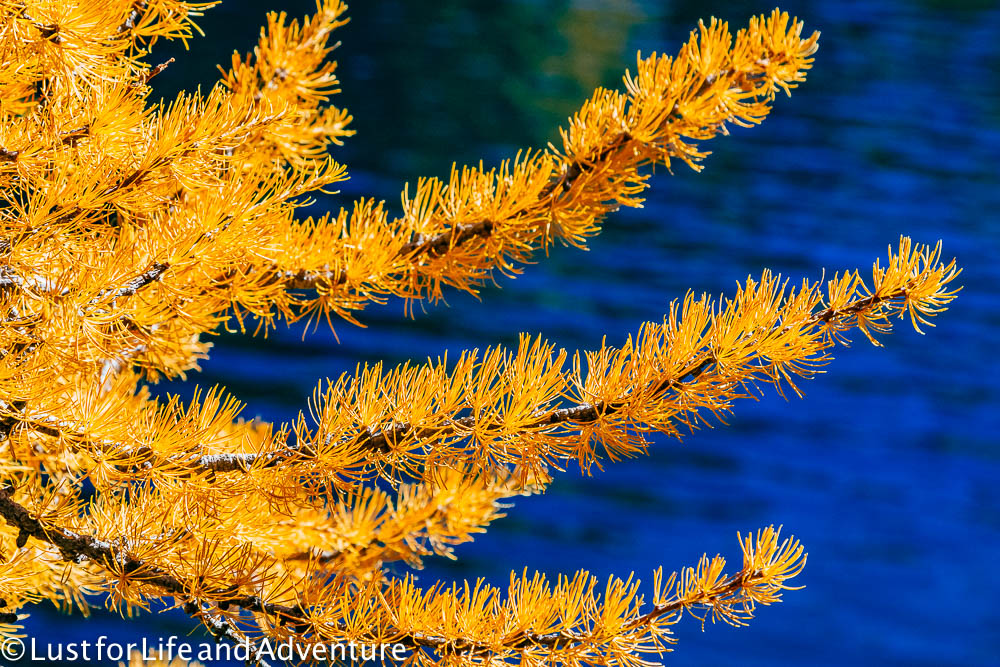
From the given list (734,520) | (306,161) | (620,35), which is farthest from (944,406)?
(620,35)

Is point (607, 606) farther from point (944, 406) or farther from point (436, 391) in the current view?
point (944, 406)

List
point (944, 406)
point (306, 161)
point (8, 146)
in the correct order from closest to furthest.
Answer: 1. point (8, 146)
2. point (306, 161)
3. point (944, 406)

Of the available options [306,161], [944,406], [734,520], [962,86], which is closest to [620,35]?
[962,86]

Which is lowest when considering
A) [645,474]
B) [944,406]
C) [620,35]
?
[645,474]

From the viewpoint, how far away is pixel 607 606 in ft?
5.11

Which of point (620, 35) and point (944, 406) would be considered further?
point (620, 35)

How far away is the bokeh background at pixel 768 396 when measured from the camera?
6.70 metres

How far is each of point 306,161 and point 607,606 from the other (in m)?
1.05

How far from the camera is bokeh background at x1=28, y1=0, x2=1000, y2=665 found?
22.0 feet

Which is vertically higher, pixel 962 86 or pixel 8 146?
pixel 962 86

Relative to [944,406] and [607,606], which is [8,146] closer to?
[607,606]

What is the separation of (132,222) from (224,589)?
2.03ft

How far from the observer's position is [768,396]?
8938 millimetres

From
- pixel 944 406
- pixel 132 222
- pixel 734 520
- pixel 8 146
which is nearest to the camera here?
pixel 8 146
